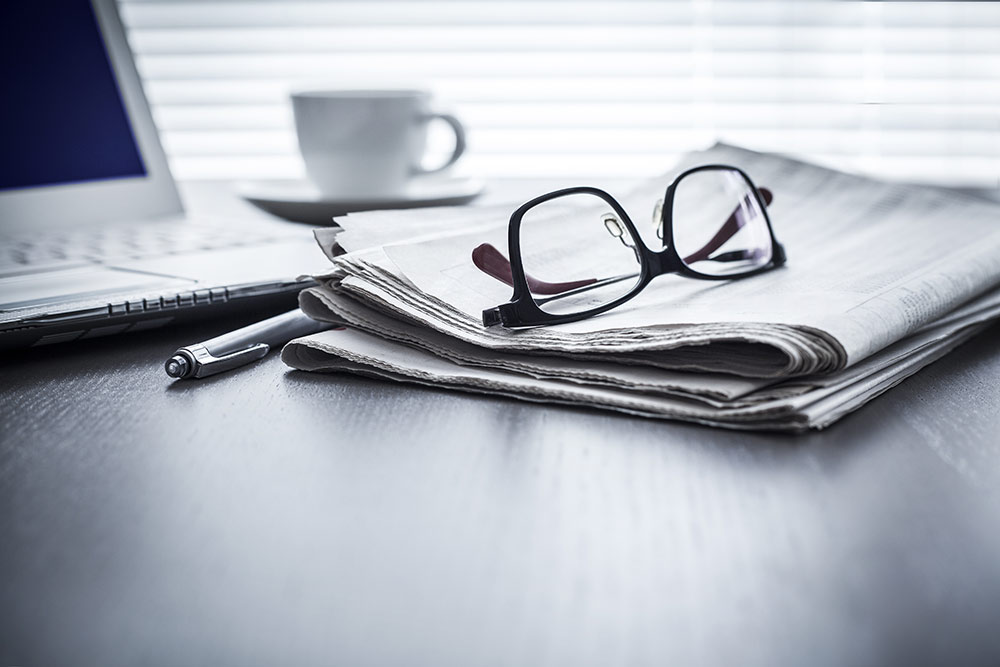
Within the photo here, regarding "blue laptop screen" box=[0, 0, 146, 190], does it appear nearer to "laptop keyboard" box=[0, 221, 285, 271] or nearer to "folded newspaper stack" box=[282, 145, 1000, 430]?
"laptop keyboard" box=[0, 221, 285, 271]

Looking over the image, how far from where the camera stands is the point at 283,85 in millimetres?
1415

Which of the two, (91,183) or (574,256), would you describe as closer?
(574,256)

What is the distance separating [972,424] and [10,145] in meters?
0.90

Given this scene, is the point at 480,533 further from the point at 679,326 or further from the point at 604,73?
the point at 604,73

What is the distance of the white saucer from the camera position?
85 cm

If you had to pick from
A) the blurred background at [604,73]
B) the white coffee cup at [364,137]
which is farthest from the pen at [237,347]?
the blurred background at [604,73]

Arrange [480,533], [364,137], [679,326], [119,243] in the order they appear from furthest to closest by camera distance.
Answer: [364,137]
[119,243]
[679,326]
[480,533]

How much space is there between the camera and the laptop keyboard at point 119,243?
2.34 feet

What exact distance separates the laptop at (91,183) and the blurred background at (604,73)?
419mm

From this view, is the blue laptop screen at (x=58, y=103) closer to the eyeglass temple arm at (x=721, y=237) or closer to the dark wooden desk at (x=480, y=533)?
the dark wooden desk at (x=480, y=533)

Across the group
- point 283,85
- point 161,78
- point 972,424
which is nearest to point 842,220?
point 972,424

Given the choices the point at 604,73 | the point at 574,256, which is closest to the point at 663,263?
the point at 574,256

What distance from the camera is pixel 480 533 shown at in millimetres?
303

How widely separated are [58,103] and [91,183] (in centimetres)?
9
